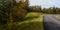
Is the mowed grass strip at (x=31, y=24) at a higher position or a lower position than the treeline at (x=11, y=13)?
lower

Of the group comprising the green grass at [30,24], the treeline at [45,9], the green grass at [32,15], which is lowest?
the green grass at [30,24]

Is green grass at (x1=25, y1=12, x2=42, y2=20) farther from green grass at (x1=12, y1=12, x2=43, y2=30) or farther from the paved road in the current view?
the paved road

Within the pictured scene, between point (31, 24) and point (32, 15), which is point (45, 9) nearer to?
point (32, 15)

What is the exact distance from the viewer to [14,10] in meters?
2.64

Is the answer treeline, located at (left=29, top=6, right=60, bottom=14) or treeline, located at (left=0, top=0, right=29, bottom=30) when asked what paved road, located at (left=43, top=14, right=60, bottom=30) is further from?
treeline, located at (left=0, top=0, right=29, bottom=30)

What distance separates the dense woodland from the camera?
2.62 meters

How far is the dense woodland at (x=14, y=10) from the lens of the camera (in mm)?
2621

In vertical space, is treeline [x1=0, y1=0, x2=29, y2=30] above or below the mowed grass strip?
above

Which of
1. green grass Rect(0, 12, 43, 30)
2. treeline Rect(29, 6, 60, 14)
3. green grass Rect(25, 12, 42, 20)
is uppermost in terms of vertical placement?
treeline Rect(29, 6, 60, 14)

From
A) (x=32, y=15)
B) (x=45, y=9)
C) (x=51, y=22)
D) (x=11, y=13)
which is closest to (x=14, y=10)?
(x=11, y=13)

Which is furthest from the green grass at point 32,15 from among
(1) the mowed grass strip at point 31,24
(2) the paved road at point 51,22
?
(2) the paved road at point 51,22

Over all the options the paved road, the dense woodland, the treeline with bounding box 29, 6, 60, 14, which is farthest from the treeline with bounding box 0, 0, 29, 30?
the paved road

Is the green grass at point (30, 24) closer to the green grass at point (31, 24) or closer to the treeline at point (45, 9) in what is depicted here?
the green grass at point (31, 24)

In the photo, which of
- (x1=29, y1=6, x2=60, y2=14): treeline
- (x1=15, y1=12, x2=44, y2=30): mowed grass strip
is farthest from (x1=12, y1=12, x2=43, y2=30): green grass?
(x1=29, y1=6, x2=60, y2=14): treeline
